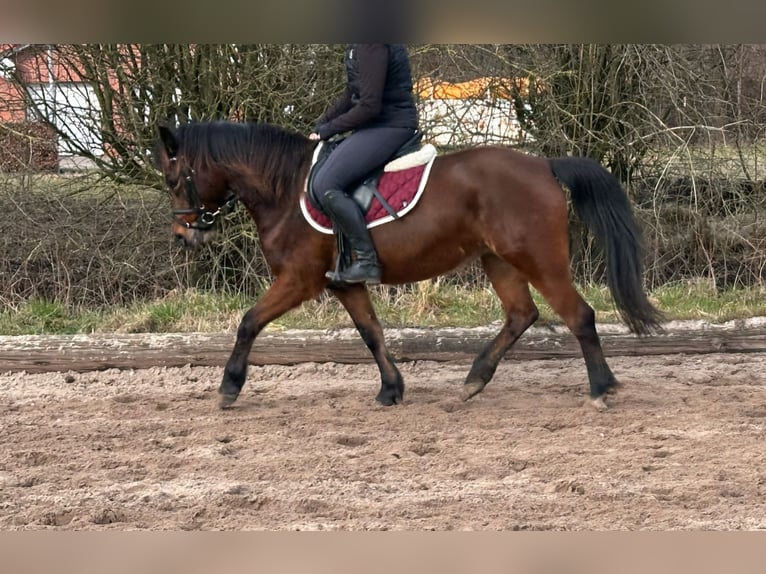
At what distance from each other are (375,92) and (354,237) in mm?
864

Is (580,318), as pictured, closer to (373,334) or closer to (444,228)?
(444,228)

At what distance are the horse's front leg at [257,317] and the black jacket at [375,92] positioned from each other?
0.96 metres

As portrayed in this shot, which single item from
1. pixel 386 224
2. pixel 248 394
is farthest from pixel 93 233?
pixel 386 224

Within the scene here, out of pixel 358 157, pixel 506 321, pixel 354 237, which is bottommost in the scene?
pixel 506 321

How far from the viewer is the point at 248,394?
615 cm

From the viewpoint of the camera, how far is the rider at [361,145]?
5.26 meters

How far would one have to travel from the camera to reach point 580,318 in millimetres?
5355

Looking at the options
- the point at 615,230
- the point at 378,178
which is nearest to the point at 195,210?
the point at 378,178

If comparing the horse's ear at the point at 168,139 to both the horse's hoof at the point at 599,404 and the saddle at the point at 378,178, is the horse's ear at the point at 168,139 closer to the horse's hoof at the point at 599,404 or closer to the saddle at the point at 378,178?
the saddle at the point at 378,178

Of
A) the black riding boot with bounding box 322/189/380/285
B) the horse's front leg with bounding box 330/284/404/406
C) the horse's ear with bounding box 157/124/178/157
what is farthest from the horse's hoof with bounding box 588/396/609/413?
the horse's ear with bounding box 157/124/178/157

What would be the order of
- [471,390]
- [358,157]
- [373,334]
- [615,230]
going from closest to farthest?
[358,157] → [615,230] → [471,390] → [373,334]

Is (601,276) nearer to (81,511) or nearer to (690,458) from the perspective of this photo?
(690,458)

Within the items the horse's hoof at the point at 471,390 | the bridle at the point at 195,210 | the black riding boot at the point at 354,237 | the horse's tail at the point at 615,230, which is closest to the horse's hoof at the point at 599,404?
the horse's tail at the point at 615,230

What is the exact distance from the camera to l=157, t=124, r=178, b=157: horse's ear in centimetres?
552
